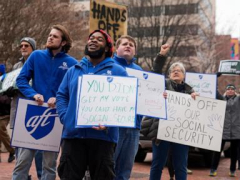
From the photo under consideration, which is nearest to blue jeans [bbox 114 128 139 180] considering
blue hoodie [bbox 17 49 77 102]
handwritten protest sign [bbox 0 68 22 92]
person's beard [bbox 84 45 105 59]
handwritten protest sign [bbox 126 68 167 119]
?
handwritten protest sign [bbox 126 68 167 119]

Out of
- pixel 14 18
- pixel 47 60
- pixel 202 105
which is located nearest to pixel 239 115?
pixel 202 105

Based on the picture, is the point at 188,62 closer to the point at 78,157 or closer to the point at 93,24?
the point at 93,24

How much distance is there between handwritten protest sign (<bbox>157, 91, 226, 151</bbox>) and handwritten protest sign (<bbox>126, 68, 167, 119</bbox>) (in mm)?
624

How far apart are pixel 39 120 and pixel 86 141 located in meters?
1.23

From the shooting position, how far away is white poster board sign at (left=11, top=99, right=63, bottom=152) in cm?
517

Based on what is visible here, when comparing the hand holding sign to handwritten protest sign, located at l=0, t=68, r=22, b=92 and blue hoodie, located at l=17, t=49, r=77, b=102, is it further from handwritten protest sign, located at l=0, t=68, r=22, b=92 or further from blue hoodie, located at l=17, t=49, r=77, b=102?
handwritten protest sign, located at l=0, t=68, r=22, b=92

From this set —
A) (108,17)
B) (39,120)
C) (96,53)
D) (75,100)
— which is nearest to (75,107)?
(75,100)

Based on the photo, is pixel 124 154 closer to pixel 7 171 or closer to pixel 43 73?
pixel 43 73

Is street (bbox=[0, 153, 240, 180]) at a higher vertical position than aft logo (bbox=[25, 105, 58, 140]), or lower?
lower

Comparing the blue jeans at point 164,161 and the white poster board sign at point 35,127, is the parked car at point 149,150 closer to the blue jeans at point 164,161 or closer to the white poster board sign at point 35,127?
the blue jeans at point 164,161

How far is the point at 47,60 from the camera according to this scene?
17.6ft

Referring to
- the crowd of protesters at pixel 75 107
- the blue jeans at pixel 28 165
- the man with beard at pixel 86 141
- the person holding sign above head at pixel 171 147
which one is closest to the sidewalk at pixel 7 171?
the crowd of protesters at pixel 75 107

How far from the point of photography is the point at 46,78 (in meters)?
5.32

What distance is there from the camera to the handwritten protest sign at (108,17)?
36.2 feet
